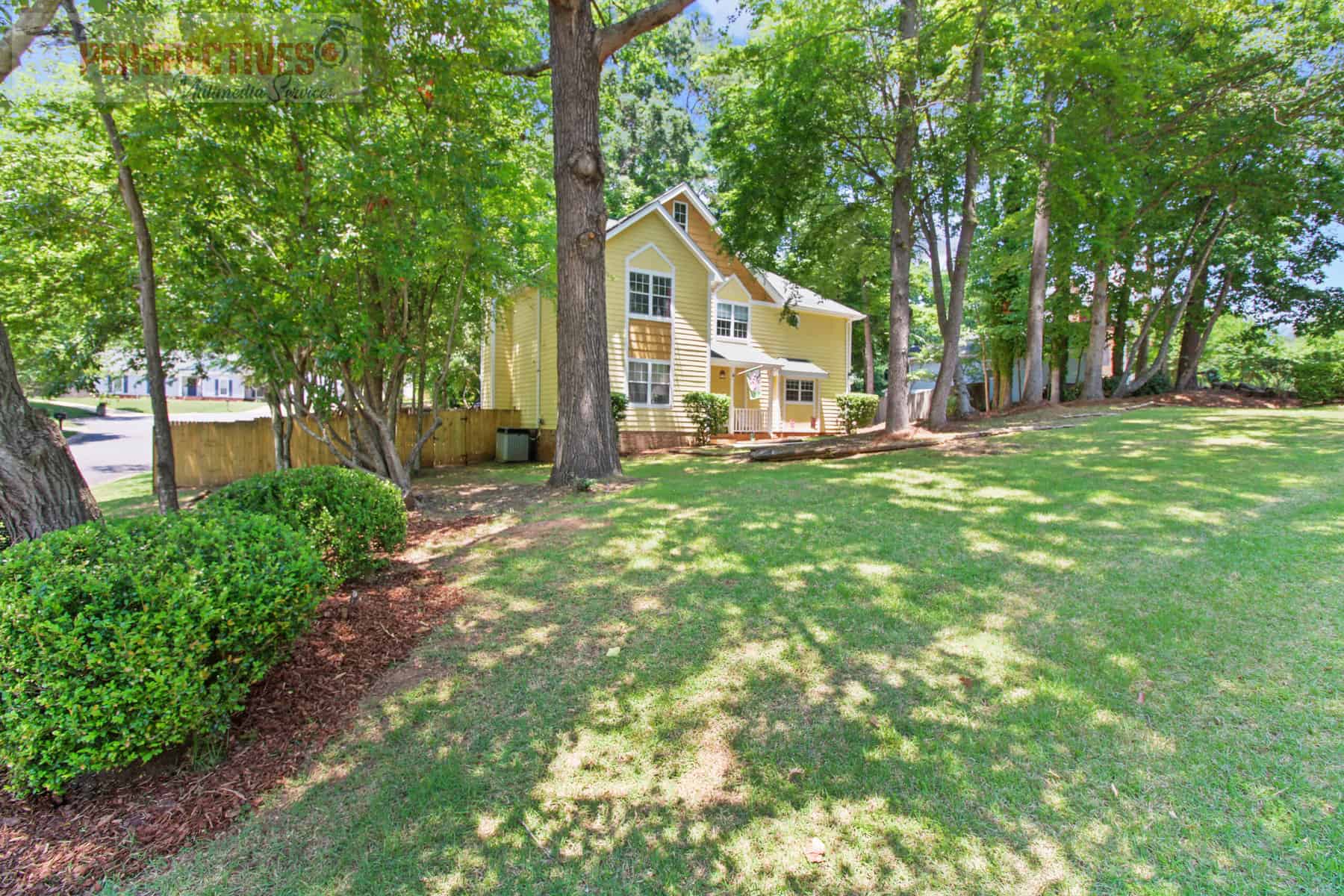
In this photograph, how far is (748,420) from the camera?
19984 millimetres

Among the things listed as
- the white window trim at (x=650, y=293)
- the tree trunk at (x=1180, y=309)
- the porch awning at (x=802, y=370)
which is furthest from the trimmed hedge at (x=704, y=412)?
the tree trunk at (x=1180, y=309)

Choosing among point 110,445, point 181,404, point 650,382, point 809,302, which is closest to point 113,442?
point 110,445

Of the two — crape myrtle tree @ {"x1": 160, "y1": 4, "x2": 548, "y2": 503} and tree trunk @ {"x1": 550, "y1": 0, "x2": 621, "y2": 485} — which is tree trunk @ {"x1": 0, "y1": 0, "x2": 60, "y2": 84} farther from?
tree trunk @ {"x1": 550, "y1": 0, "x2": 621, "y2": 485}

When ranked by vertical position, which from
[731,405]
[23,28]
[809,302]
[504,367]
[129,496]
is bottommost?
[129,496]

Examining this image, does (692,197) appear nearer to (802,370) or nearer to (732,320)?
(732,320)

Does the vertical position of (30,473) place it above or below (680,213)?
below

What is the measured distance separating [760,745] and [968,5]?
12737 mm

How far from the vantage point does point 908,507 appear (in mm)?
6191

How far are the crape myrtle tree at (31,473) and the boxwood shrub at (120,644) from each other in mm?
892

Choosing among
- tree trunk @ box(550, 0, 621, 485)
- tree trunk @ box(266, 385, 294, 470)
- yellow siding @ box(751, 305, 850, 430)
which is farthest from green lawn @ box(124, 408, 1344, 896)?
yellow siding @ box(751, 305, 850, 430)

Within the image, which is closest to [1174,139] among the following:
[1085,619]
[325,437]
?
[1085,619]

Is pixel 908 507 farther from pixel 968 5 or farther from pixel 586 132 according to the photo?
pixel 968 5

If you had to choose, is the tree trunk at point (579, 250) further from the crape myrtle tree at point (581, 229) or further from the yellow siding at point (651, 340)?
the yellow siding at point (651, 340)

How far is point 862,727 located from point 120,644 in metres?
3.11
